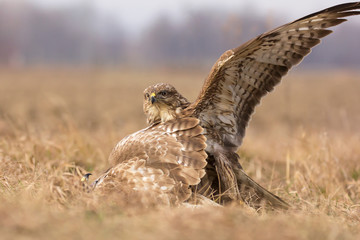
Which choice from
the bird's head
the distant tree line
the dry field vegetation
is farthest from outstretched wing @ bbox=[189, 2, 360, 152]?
the distant tree line

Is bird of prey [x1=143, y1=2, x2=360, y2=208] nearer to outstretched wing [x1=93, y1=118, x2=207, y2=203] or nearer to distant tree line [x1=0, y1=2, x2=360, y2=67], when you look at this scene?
outstretched wing [x1=93, y1=118, x2=207, y2=203]

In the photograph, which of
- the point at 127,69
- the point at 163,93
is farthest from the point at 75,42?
the point at 163,93

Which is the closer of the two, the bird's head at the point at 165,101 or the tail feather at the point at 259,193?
the tail feather at the point at 259,193

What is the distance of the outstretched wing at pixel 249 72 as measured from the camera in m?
3.60

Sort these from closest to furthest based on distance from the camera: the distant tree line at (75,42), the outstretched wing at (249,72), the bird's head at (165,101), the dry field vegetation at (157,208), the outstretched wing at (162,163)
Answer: the dry field vegetation at (157,208) → the outstretched wing at (162,163) → the outstretched wing at (249,72) → the bird's head at (165,101) → the distant tree line at (75,42)

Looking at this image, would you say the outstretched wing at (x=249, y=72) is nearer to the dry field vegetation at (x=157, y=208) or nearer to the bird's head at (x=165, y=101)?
the bird's head at (x=165, y=101)

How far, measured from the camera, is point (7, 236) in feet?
7.12

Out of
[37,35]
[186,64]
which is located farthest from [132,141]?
[37,35]

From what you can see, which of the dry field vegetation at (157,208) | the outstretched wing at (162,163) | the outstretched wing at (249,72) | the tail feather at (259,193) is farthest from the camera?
the tail feather at (259,193)

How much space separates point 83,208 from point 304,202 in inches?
84.2

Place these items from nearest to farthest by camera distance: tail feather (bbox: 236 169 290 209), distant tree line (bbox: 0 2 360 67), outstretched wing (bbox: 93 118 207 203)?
1. outstretched wing (bbox: 93 118 207 203)
2. tail feather (bbox: 236 169 290 209)
3. distant tree line (bbox: 0 2 360 67)

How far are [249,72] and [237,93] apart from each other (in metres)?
0.20

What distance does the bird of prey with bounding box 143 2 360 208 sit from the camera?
363cm

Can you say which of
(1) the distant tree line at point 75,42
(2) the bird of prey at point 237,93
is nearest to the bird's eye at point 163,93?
(2) the bird of prey at point 237,93
